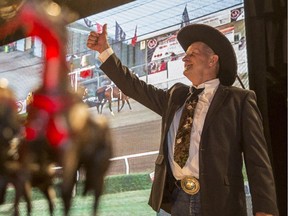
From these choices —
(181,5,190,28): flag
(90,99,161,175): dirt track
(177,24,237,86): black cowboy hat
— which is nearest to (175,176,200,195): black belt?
(177,24,237,86): black cowboy hat

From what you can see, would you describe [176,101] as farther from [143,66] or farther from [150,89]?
[143,66]

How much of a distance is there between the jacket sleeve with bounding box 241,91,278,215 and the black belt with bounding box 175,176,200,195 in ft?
0.53

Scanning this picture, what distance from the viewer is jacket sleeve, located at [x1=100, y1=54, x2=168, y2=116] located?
5.65ft

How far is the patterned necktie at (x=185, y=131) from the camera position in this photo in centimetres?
162

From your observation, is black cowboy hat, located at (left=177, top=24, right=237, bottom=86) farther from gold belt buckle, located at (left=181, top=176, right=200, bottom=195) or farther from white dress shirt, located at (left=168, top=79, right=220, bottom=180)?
gold belt buckle, located at (left=181, top=176, right=200, bottom=195)

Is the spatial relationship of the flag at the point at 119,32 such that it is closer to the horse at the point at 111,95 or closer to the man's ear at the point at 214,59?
the horse at the point at 111,95

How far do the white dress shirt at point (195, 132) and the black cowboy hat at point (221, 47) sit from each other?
0.09m

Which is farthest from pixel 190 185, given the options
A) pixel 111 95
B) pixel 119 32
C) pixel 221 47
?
pixel 119 32

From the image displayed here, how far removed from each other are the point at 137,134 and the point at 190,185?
685 millimetres

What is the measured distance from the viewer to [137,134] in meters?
2.23

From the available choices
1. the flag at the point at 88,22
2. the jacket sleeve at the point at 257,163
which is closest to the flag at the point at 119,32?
the flag at the point at 88,22

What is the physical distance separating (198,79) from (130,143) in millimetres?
605

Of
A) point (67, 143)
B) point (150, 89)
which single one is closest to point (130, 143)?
point (150, 89)

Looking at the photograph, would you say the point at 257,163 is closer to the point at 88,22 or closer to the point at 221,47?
the point at 221,47
